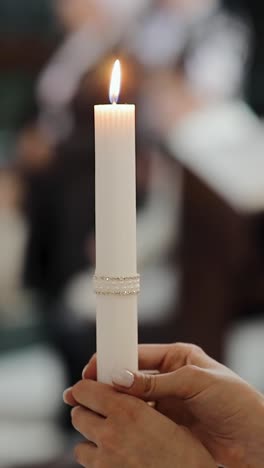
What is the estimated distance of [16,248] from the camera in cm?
255

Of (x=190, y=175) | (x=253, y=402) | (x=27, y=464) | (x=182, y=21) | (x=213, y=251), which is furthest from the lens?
(x=182, y=21)

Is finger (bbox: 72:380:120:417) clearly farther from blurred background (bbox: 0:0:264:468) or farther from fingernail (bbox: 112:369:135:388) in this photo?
blurred background (bbox: 0:0:264:468)

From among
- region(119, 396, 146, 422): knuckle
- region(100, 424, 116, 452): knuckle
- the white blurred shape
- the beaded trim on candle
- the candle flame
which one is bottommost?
the white blurred shape

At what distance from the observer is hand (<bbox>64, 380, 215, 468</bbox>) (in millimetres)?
826

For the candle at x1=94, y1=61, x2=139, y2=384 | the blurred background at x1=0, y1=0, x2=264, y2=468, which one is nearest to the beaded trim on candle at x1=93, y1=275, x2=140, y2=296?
the candle at x1=94, y1=61, x2=139, y2=384

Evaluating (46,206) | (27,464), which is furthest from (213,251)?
(27,464)

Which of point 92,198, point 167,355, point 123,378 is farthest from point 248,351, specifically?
point 123,378

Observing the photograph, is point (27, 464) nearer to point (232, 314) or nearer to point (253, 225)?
point (232, 314)

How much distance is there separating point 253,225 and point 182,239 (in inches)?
7.4

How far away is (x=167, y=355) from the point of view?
0.98 meters

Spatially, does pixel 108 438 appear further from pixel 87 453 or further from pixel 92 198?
pixel 92 198

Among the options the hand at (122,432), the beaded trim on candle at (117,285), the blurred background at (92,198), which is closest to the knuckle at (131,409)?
the hand at (122,432)

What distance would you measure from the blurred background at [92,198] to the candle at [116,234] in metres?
1.57

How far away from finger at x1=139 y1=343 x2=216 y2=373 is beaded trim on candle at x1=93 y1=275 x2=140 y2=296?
0.22m
